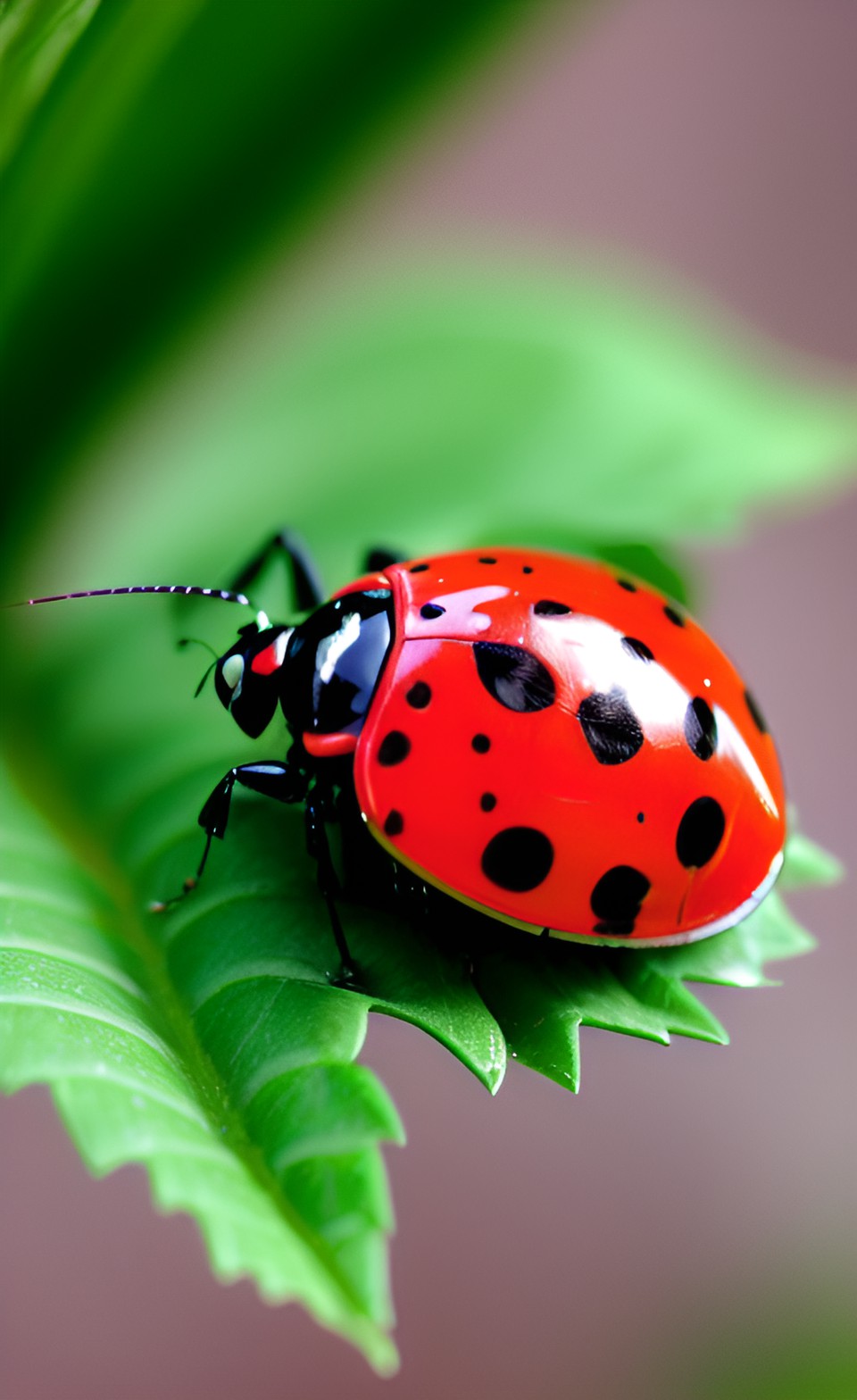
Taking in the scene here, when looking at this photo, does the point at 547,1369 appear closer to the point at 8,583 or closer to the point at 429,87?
the point at 8,583

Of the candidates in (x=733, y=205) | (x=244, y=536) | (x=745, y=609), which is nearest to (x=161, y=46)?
(x=244, y=536)

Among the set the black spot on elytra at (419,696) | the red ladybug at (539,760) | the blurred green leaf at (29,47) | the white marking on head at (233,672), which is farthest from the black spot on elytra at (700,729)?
the blurred green leaf at (29,47)

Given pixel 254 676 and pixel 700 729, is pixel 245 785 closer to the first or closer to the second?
pixel 254 676

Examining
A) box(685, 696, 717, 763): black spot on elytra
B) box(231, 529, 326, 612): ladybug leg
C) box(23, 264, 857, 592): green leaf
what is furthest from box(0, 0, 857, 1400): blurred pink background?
box(231, 529, 326, 612): ladybug leg

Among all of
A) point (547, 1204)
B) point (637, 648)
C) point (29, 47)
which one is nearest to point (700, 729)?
point (637, 648)

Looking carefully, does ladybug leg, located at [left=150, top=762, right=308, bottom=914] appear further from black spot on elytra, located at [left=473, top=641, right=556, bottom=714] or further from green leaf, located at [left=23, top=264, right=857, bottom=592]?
green leaf, located at [left=23, top=264, right=857, bottom=592]
